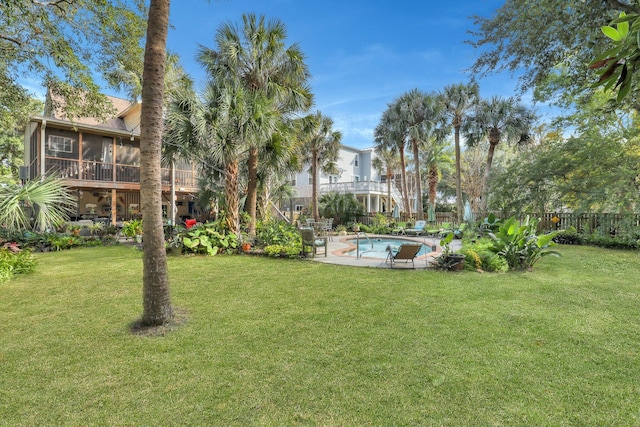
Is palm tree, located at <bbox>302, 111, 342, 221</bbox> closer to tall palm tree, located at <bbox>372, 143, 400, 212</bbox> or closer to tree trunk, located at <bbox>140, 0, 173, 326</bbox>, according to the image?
tall palm tree, located at <bbox>372, 143, 400, 212</bbox>

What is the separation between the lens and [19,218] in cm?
686

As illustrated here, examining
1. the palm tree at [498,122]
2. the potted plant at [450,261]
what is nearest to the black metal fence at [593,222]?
the palm tree at [498,122]

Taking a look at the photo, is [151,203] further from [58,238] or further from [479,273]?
[58,238]

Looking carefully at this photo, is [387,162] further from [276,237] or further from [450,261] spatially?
[450,261]

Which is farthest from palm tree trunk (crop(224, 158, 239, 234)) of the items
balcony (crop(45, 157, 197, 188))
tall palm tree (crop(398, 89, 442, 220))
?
tall palm tree (crop(398, 89, 442, 220))

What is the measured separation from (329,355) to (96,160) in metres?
18.6

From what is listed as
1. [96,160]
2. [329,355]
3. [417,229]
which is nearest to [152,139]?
[329,355]

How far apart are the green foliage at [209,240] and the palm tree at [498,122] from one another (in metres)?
15.3

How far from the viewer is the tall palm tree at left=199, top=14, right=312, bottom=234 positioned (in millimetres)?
10562

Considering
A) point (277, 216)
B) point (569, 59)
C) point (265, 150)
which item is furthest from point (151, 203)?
point (277, 216)

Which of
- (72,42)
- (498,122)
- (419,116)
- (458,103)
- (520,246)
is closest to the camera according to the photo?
(520,246)

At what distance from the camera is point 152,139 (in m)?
4.04

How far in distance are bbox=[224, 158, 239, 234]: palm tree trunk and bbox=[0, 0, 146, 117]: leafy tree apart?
388 cm

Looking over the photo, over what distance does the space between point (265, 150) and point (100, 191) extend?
490 inches
